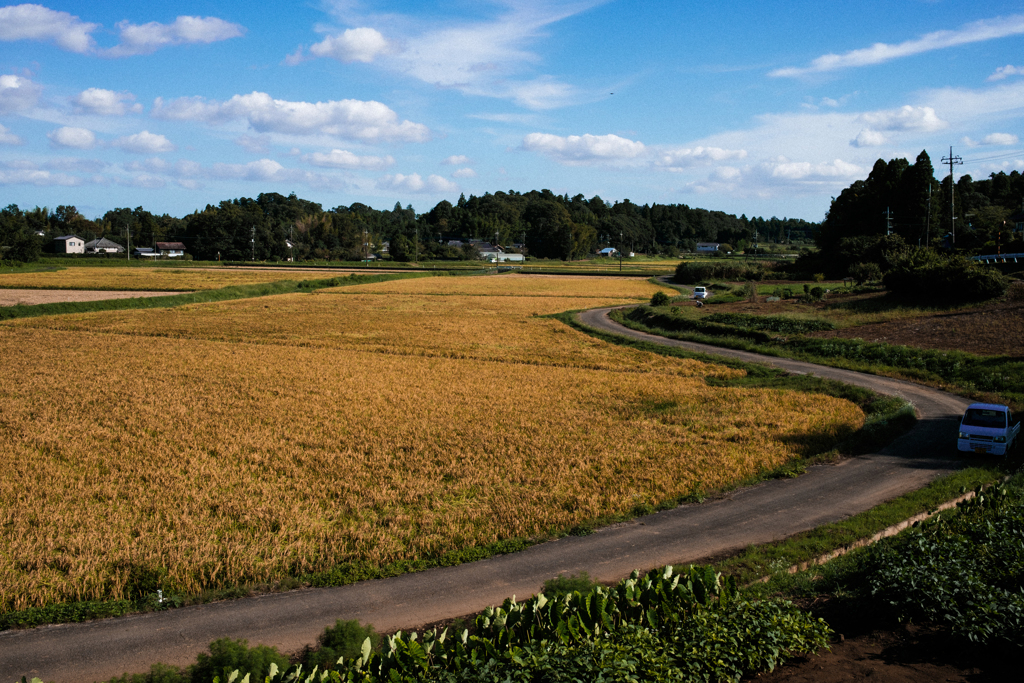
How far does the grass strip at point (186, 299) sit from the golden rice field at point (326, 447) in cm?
1617

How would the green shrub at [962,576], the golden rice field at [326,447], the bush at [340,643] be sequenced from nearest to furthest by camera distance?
the green shrub at [962,576]
the bush at [340,643]
the golden rice field at [326,447]

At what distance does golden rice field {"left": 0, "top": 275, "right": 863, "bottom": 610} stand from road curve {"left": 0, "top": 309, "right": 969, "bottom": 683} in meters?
0.96

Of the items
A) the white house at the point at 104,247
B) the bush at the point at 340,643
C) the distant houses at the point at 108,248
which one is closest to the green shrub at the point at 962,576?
the bush at the point at 340,643

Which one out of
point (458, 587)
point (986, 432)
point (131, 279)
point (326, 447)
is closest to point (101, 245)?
point (131, 279)

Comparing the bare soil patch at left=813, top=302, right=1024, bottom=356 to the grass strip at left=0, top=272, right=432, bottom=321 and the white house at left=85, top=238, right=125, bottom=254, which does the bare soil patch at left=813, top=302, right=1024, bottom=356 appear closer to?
the grass strip at left=0, top=272, right=432, bottom=321

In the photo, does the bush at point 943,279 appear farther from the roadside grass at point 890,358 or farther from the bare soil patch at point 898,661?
the bare soil patch at point 898,661

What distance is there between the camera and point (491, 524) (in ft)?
45.4

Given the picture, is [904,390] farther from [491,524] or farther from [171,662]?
[171,662]

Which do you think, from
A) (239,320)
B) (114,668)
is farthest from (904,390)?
(239,320)

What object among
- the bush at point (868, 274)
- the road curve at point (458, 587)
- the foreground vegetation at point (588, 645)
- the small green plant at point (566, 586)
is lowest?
the road curve at point (458, 587)

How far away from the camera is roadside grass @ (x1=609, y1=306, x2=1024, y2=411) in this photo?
91.3ft

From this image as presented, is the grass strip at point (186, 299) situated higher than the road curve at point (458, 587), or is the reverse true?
the grass strip at point (186, 299)

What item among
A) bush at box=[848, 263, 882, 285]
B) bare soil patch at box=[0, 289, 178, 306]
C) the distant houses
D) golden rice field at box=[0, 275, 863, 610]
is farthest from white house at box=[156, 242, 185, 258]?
bush at box=[848, 263, 882, 285]

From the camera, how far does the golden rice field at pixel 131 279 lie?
249ft
